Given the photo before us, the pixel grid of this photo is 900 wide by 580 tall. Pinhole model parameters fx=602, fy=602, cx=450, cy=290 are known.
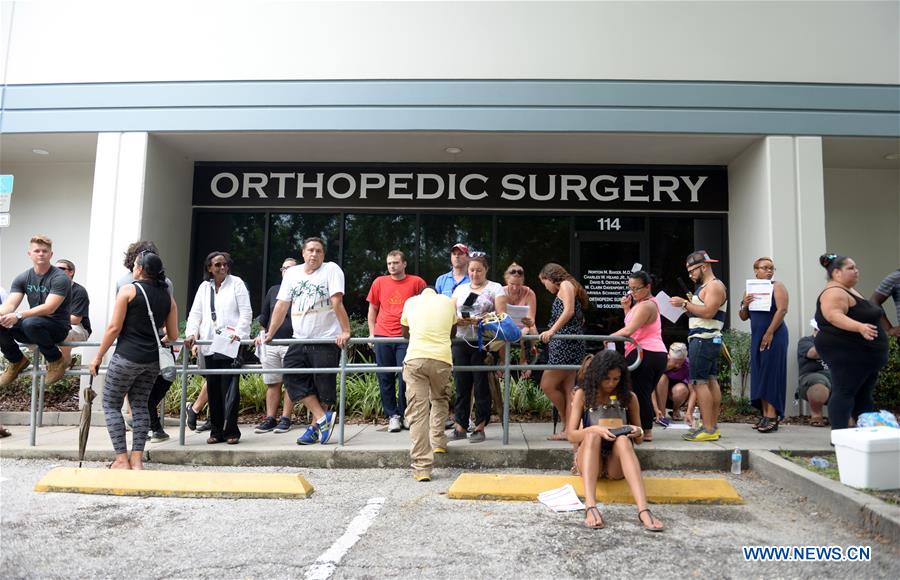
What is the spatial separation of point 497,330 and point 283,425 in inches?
106

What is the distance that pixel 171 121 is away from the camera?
8578 mm

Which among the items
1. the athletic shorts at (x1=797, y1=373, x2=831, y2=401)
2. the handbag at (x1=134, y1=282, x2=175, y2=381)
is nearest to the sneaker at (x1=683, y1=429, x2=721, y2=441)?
the athletic shorts at (x1=797, y1=373, x2=831, y2=401)

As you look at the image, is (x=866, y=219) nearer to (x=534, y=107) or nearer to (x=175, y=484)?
(x=534, y=107)

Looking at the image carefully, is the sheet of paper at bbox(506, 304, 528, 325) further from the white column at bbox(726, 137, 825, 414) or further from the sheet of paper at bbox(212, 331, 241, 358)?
the white column at bbox(726, 137, 825, 414)

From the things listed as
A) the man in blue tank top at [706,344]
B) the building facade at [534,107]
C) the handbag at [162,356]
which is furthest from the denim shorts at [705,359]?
the handbag at [162,356]

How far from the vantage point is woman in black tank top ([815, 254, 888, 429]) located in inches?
187

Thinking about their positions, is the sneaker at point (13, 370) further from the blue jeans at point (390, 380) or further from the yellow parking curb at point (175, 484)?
the blue jeans at point (390, 380)

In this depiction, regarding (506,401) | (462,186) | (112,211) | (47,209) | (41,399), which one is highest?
(462,186)

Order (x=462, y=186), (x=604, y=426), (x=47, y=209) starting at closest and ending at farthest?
(x=604, y=426), (x=462, y=186), (x=47, y=209)

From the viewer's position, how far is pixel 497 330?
17.6ft

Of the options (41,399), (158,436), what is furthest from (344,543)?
(41,399)

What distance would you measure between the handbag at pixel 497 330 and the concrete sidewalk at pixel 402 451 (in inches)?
37.4

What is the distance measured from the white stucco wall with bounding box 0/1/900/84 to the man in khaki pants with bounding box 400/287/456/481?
4690mm

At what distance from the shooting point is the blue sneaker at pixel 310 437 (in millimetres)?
5633
